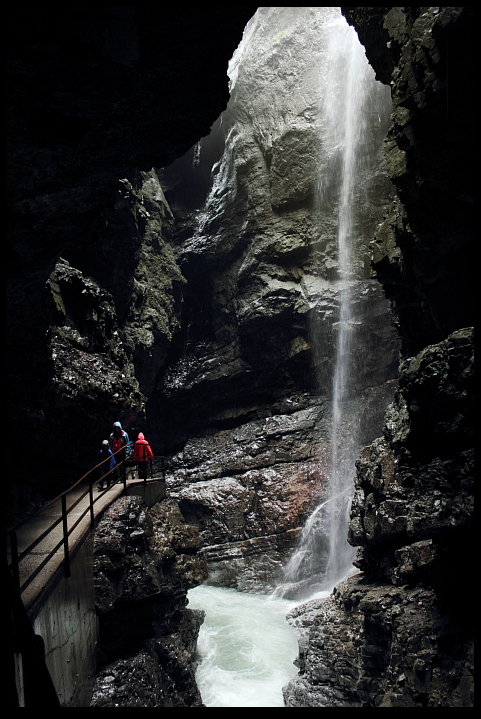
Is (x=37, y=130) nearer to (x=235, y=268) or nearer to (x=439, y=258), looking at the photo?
(x=439, y=258)

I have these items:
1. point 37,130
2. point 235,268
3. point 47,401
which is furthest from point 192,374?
point 37,130

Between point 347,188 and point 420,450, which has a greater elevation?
point 347,188

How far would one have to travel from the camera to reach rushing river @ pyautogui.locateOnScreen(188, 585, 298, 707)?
897 centimetres

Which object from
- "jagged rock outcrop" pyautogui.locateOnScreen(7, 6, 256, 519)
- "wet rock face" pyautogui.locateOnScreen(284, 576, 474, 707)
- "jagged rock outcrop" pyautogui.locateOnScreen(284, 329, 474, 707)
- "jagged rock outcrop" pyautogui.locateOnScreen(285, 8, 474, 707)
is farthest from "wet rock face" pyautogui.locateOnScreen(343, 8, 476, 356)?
"wet rock face" pyautogui.locateOnScreen(284, 576, 474, 707)

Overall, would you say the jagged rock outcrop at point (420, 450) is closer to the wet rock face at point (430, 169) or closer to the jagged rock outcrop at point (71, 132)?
the wet rock face at point (430, 169)

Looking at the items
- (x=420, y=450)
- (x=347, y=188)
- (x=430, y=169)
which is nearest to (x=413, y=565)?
(x=420, y=450)

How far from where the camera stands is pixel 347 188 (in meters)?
19.8

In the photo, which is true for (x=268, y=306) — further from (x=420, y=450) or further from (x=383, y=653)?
(x=383, y=653)

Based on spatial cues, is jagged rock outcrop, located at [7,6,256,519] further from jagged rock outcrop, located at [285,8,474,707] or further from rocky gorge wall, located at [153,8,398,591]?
rocky gorge wall, located at [153,8,398,591]

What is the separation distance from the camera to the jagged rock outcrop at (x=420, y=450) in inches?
250

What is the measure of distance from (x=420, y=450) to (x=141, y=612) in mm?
5310

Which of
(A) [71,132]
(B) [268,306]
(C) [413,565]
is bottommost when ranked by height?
(C) [413,565]

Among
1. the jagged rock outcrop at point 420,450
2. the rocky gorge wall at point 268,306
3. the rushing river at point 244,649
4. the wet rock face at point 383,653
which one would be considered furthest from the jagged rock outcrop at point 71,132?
the rocky gorge wall at point 268,306

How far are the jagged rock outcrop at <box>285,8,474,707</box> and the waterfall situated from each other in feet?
30.5
